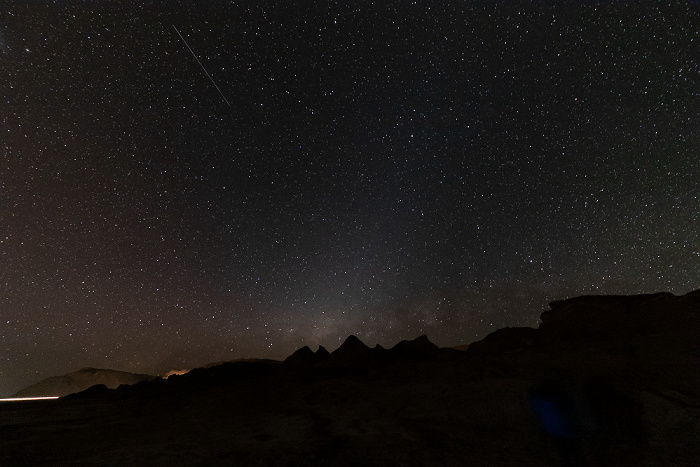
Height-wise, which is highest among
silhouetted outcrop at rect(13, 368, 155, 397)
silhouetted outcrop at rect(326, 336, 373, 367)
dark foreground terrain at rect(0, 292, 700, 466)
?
silhouetted outcrop at rect(13, 368, 155, 397)

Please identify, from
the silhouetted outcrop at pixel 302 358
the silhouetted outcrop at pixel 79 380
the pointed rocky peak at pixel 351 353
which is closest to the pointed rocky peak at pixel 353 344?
the pointed rocky peak at pixel 351 353

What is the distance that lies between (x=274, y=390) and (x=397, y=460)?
868 centimetres

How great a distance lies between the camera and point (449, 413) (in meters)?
9.96

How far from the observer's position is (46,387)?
95688 mm

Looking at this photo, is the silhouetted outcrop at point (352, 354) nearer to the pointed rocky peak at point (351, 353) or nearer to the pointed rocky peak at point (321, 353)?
the pointed rocky peak at point (351, 353)

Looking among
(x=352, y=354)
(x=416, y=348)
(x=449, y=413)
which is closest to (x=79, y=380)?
(x=352, y=354)

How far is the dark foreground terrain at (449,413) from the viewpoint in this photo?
8.20 m

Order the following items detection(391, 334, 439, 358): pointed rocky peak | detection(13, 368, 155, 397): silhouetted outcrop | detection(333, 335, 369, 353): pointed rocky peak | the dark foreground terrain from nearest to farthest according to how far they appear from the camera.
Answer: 1. the dark foreground terrain
2. detection(391, 334, 439, 358): pointed rocky peak
3. detection(333, 335, 369, 353): pointed rocky peak
4. detection(13, 368, 155, 397): silhouetted outcrop

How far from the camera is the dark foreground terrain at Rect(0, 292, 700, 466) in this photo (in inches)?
323

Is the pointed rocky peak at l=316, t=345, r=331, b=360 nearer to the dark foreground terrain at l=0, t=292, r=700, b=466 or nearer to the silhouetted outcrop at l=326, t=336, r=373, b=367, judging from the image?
the silhouetted outcrop at l=326, t=336, r=373, b=367

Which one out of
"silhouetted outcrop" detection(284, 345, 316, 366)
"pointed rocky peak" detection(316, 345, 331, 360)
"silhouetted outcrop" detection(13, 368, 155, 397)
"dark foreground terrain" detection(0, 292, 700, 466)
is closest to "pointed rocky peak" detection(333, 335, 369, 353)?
"pointed rocky peak" detection(316, 345, 331, 360)

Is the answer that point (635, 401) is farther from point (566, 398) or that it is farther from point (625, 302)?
point (625, 302)

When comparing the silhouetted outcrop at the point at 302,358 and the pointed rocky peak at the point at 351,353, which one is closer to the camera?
the pointed rocky peak at the point at 351,353

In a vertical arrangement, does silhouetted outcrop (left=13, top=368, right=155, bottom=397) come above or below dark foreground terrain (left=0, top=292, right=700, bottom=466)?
above
